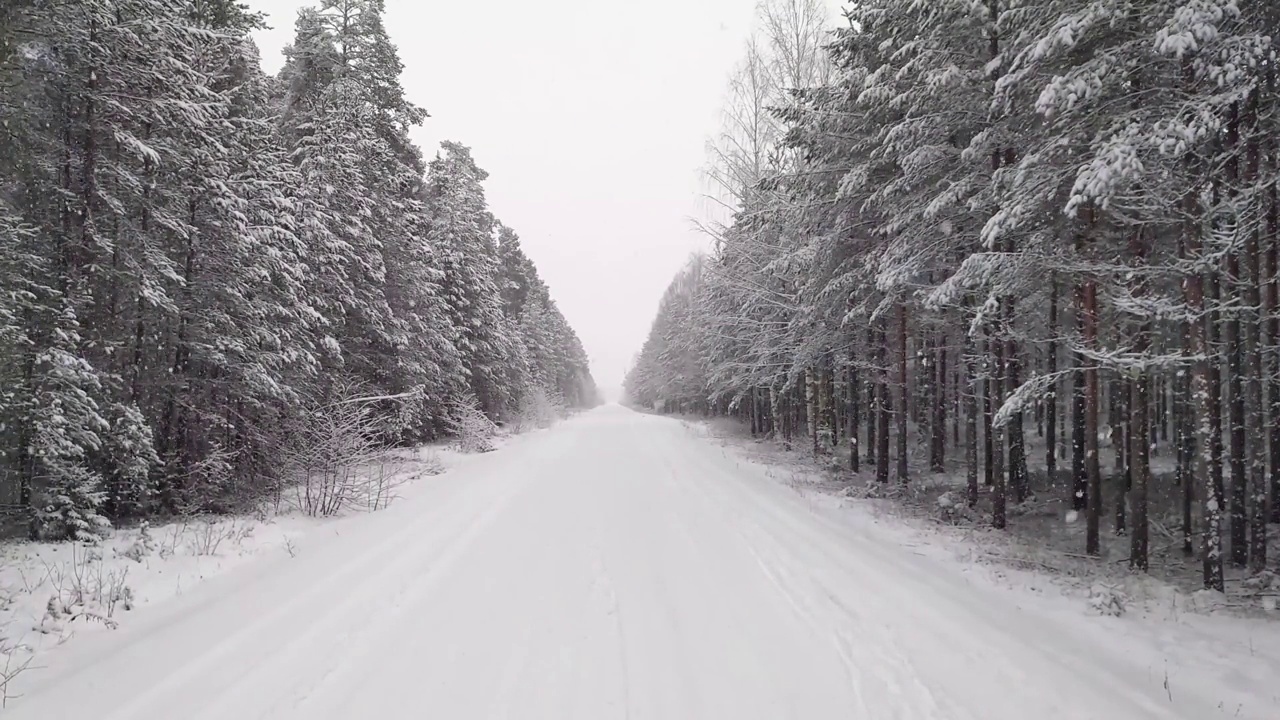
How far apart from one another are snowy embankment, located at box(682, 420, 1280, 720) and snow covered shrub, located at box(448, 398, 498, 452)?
13.8 meters

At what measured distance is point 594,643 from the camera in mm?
4660

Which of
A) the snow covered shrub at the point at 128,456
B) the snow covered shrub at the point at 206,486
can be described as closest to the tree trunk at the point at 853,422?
the snow covered shrub at the point at 206,486

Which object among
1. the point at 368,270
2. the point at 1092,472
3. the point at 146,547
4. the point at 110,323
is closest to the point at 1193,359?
the point at 1092,472

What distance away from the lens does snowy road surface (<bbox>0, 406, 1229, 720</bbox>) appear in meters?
3.81

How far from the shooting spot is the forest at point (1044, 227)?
6438 millimetres

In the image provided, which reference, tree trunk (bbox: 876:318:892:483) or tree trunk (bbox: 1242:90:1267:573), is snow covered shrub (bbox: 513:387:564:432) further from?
tree trunk (bbox: 1242:90:1267:573)

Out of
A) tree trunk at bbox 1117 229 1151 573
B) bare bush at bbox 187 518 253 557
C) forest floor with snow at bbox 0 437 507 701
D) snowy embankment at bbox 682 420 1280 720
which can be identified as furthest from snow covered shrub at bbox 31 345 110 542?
tree trunk at bbox 1117 229 1151 573

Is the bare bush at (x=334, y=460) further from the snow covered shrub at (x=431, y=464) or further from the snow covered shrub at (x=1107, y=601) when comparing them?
the snow covered shrub at (x=1107, y=601)

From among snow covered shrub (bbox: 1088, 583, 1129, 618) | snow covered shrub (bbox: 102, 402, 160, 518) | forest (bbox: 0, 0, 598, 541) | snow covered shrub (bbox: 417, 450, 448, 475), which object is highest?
forest (bbox: 0, 0, 598, 541)

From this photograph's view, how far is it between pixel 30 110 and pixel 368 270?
7.90m

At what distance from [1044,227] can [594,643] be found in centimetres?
914

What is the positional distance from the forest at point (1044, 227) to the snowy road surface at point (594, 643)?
141 inches

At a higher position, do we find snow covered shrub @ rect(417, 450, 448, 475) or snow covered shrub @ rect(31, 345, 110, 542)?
snow covered shrub @ rect(31, 345, 110, 542)

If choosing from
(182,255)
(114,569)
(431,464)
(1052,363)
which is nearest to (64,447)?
(114,569)
